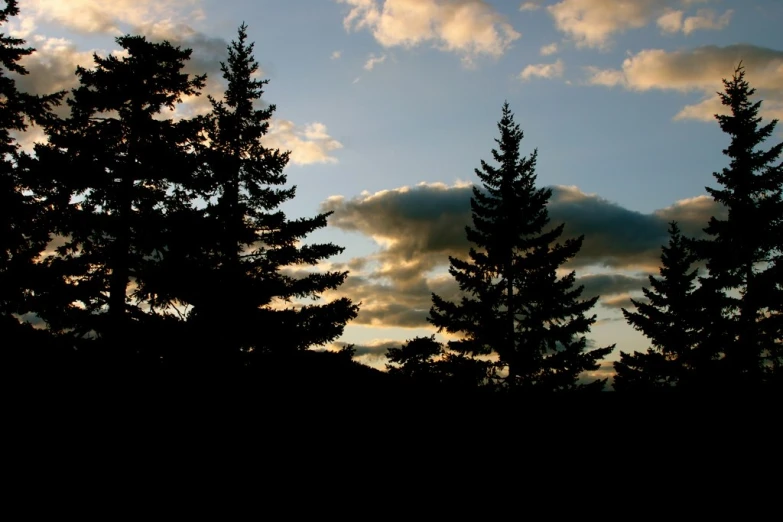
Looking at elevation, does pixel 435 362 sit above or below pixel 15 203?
below

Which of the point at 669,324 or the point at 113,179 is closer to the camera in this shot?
the point at 113,179

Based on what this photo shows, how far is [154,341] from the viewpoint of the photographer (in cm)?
1444

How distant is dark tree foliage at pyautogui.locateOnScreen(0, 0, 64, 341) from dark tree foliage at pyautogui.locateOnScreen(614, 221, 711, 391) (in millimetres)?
29022

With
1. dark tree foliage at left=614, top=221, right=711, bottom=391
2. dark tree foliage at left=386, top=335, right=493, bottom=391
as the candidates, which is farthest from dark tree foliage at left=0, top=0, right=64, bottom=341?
dark tree foliage at left=614, top=221, right=711, bottom=391

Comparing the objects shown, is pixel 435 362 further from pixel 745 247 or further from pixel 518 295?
pixel 745 247

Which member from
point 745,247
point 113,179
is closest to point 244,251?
point 113,179

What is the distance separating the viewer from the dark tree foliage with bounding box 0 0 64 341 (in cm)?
1861

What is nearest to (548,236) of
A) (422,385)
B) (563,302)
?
(563,302)

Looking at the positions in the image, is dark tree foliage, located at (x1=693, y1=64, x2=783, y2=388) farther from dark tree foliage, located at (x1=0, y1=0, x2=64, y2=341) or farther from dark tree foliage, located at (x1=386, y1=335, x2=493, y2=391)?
dark tree foliage, located at (x1=0, y1=0, x2=64, y2=341)

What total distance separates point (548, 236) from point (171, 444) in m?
22.5

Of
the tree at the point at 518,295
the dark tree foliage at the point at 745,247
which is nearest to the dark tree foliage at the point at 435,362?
the tree at the point at 518,295

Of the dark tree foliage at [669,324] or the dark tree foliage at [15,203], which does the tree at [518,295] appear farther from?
the dark tree foliage at [15,203]

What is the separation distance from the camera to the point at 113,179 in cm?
1917

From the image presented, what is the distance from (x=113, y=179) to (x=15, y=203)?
11.6 ft
